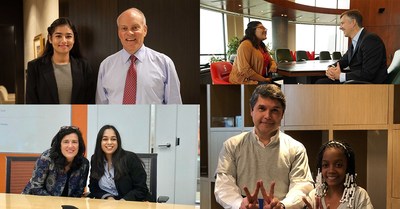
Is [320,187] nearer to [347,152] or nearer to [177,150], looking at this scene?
[347,152]

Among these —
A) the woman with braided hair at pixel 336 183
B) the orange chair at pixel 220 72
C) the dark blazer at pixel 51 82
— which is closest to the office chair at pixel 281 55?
the orange chair at pixel 220 72

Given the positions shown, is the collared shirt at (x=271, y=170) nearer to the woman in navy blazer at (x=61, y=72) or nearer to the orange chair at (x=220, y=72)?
the orange chair at (x=220, y=72)

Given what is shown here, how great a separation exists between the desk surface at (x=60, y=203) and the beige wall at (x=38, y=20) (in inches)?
17.8

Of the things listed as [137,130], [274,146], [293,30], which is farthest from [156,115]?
[293,30]

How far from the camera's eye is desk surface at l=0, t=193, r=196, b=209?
1.45m

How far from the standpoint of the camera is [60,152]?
1485 millimetres

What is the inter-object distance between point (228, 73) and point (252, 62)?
0.07 m

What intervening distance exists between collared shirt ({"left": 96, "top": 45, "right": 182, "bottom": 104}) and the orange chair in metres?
0.10

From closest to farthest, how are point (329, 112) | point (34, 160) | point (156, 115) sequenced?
point (329, 112), point (156, 115), point (34, 160)

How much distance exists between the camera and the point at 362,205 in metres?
1.26

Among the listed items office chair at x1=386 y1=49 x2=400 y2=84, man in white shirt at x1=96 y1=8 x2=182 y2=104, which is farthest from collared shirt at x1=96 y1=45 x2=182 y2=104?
→ office chair at x1=386 y1=49 x2=400 y2=84

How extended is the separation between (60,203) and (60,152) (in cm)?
16

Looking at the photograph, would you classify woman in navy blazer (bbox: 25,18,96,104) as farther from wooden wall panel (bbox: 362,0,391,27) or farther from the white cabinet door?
wooden wall panel (bbox: 362,0,391,27)

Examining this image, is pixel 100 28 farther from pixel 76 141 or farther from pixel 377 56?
pixel 377 56
